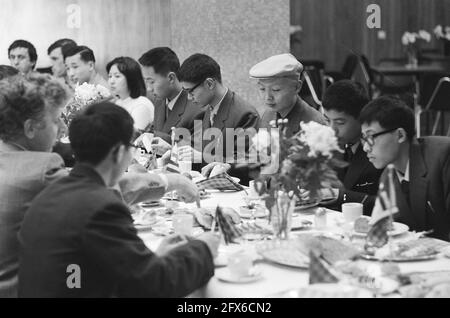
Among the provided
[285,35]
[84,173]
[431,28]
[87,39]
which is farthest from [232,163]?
[431,28]

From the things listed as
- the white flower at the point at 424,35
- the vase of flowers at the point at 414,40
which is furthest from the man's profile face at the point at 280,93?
the white flower at the point at 424,35

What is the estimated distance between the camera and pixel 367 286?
2.07m

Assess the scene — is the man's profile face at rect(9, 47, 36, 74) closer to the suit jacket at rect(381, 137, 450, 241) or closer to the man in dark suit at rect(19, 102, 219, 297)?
the suit jacket at rect(381, 137, 450, 241)

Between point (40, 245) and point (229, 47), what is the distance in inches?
172

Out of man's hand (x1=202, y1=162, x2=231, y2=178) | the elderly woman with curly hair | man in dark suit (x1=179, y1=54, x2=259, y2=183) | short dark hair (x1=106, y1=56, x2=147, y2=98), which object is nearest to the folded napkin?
man's hand (x1=202, y1=162, x2=231, y2=178)

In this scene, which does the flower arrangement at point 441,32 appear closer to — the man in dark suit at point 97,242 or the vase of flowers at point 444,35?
the vase of flowers at point 444,35

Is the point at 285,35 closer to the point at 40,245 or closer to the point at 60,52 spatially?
the point at 60,52

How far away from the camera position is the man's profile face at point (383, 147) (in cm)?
315

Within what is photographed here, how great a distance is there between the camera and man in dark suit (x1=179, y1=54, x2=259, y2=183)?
4723mm

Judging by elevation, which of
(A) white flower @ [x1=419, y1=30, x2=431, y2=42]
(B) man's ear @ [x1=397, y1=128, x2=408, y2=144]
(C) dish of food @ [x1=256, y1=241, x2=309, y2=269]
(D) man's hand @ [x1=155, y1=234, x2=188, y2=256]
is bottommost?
(C) dish of food @ [x1=256, y1=241, x2=309, y2=269]

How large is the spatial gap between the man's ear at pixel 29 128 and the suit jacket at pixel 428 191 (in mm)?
1573

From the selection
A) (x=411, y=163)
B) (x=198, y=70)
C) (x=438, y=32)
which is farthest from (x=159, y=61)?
(x=438, y=32)

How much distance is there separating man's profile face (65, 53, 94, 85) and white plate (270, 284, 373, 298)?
5188 millimetres

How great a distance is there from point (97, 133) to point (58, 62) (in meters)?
5.69
